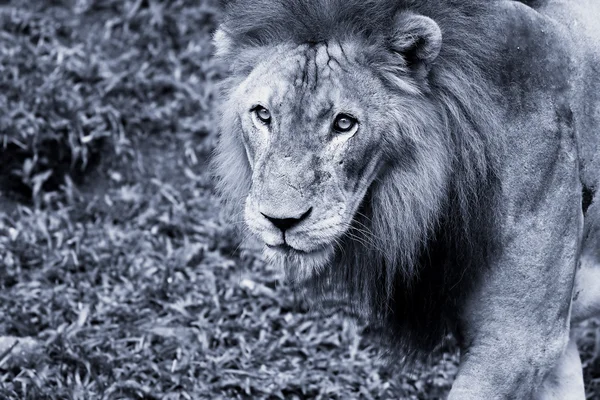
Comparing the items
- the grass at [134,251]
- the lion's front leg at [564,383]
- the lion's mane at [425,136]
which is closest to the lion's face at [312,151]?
the lion's mane at [425,136]

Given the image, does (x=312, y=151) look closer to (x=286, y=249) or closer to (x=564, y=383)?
(x=286, y=249)

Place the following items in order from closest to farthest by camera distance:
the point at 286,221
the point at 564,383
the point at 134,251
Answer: the point at 286,221 < the point at 564,383 < the point at 134,251

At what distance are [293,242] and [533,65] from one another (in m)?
1.21

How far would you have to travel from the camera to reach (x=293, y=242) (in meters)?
3.53

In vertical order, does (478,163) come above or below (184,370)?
above

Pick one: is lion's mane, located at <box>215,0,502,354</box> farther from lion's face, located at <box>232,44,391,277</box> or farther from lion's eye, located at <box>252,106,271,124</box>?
lion's eye, located at <box>252,106,271,124</box>

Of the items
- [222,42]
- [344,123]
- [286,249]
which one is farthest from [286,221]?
[222,42]

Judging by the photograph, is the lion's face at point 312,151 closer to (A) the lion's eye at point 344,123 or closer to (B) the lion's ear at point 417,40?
(A) the lion's eye at point 344,123

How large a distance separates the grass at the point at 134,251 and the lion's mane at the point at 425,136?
4.01 feet

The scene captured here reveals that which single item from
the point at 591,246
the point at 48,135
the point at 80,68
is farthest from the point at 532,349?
the point at 80,68

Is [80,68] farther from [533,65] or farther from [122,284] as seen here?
[533,65]

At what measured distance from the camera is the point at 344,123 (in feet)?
11.7

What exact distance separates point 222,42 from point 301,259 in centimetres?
100

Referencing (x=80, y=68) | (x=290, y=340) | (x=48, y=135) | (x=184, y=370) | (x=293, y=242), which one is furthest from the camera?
(x=80, y=68)
